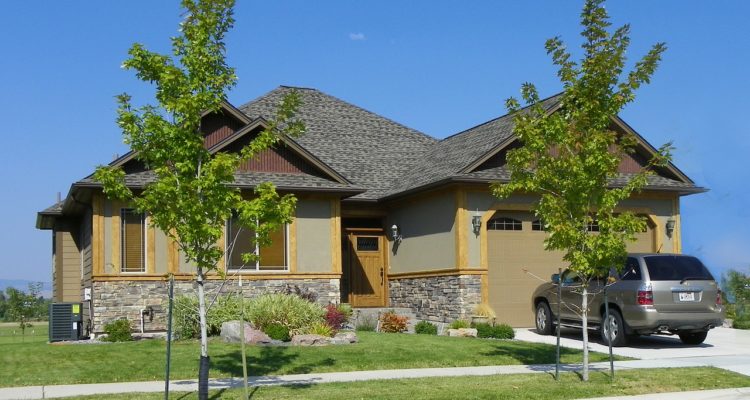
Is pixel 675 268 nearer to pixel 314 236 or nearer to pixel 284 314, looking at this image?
pixel 284 314

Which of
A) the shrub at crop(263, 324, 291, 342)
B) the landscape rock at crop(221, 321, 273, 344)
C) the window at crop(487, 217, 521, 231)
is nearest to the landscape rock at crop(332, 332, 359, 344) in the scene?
the shrub at crop(263, 324, 291, 342)

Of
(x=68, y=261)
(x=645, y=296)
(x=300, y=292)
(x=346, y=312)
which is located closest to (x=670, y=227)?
(x=645, y=296)

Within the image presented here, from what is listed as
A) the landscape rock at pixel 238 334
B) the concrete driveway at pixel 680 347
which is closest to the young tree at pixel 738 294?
the concrete driveway at pixel 680 347

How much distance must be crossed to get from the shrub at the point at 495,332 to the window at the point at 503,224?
3299mm

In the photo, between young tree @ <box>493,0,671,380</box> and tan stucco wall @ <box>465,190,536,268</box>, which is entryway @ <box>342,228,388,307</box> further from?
young tree @ <box>493,0,671,380</box>

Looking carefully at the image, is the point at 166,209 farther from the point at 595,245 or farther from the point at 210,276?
the point at 210,276

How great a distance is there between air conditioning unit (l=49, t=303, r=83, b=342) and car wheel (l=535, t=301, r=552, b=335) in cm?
1068

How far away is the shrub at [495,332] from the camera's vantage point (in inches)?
727

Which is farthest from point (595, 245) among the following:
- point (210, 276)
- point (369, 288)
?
point (369, 288)

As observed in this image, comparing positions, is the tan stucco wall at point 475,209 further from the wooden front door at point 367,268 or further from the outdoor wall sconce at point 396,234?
the wooden front door at point 367,268

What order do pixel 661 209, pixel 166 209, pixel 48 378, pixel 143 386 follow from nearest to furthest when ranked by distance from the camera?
1. pixel 166 209
2. pixel 143 386
3. pixel 48 378
4. pixel 661 209

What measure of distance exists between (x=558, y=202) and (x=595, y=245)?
0.81 m

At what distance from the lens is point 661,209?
22.9 metres

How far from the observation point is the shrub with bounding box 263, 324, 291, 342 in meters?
16.2
